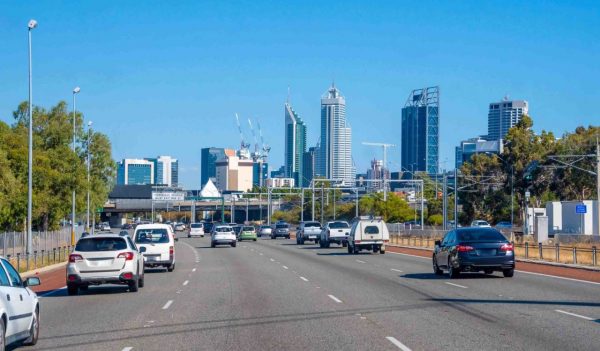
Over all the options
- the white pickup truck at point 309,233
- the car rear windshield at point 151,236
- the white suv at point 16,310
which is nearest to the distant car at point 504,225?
the white pickup truck at point 309,233

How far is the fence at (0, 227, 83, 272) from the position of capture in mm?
39178

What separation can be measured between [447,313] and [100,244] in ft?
35.9

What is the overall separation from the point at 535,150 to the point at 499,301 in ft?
248

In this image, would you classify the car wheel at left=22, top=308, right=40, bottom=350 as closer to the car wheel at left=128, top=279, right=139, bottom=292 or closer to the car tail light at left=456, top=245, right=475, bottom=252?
the car wheel at left=128, top=279, right=139, bottom=292

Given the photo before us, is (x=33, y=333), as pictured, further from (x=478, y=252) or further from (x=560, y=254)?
(x=560, y=254)

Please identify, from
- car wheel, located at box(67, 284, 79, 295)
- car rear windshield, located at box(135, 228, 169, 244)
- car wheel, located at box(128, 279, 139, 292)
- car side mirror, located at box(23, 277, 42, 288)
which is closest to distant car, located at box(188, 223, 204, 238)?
car rear windshield, located at box(135, 228, 169, 244)

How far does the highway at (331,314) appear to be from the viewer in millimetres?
14297

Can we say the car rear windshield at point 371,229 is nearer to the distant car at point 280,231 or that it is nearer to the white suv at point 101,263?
the white suv at point 101,263

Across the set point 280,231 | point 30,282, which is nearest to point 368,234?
point 30,282

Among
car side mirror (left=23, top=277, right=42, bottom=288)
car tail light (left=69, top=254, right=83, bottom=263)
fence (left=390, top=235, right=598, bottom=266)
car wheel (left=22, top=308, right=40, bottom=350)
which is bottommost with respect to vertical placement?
Result: fence (left=390, top=235, right=598, bottom=266)

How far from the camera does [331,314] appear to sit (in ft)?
61.0

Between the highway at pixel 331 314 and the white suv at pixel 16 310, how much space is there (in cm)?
52

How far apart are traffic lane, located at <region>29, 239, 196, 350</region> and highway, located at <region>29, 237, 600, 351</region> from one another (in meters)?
0.02

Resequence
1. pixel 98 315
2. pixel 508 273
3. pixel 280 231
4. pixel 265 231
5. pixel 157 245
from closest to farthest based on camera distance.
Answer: pixel 98 315 < pixel 508 273 < pixel 157 245 < pixel 280 231 < pixel 265 231
